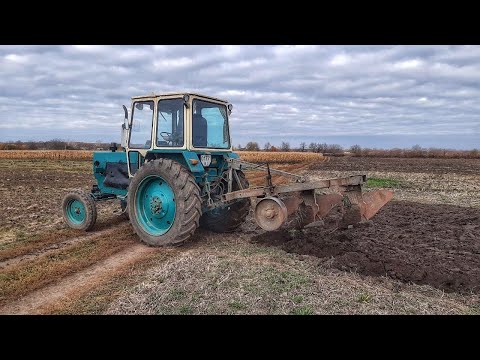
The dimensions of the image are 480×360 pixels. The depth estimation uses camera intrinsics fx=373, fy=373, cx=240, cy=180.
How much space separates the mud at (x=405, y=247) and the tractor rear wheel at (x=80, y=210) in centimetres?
356

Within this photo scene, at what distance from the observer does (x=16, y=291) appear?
471cm

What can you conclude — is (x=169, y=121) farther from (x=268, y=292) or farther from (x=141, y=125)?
(x=268, y=292)

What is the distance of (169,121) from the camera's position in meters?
7.21

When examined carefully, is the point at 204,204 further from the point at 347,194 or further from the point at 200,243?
the point at 347,194

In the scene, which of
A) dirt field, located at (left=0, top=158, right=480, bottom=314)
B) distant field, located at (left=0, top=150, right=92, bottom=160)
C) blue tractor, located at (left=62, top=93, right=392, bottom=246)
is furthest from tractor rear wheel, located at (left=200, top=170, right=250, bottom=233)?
distant field, located at (left=0, top=150, right=92, bottom=160)

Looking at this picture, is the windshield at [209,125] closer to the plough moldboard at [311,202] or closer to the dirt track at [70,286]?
the plough moldboard at [311,202]

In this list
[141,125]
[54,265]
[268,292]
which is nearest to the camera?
[268,292]

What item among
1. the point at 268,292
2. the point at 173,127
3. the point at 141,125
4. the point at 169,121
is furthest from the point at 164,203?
the point at 268,292

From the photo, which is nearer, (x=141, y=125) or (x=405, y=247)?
(x=405, y=247)

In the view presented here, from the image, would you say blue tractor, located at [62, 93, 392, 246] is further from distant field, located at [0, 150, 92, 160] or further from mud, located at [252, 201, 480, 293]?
distant field, located at [0, 150, 92, 160]

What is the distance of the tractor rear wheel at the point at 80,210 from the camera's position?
Answer: 7.99 meters

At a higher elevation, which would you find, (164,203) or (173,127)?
(173,127)

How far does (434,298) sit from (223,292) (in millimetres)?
2520

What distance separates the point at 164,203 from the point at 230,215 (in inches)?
58.7
